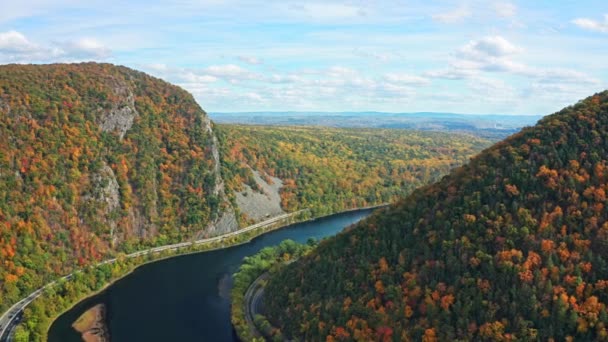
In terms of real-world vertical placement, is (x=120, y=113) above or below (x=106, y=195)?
above

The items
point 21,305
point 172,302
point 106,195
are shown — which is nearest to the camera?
point 21,305

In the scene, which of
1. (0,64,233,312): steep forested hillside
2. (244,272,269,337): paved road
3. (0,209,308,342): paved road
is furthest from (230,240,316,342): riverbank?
(0,64,233,312): steep forested hillside

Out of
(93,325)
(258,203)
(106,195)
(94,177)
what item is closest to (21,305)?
(93,325)

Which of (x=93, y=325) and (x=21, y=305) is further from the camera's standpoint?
(x=21, y=305)

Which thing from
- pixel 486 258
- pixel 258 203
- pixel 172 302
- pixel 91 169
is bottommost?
pixel 172 302

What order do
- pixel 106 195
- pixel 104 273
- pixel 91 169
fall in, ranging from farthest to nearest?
pixel 91 169 < pixel 106 195 < pixel 104 273

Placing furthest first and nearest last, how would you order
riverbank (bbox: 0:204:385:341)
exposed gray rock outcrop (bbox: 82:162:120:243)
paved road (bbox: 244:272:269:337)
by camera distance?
exposed gray rock outcrop (bbox: 82:162:120:243)
riverbank (bbox: 0:204:385:341)
paved road (bbox: 244:272:269:337)

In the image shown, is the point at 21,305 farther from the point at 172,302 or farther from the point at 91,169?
the point at 91,169

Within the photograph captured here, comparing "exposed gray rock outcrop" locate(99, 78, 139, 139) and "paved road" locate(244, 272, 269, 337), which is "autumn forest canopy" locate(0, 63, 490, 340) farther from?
"paved road" locate(244, 272, 269, 337)
